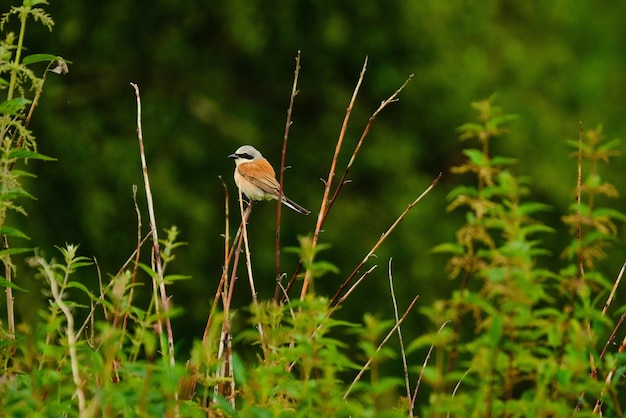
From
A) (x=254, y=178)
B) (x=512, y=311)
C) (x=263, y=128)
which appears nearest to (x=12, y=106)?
(x=512, y=311)

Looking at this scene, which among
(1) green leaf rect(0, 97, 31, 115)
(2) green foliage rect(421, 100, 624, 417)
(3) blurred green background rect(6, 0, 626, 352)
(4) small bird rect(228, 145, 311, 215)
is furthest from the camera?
(3) blurred green background rect(6, 0, 626, 352)

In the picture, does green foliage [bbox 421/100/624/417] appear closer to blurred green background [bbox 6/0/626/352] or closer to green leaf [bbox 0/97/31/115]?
green leaf [bbox 0/97/31/115]

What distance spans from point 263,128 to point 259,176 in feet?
24.5

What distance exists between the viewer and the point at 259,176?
30.4ft

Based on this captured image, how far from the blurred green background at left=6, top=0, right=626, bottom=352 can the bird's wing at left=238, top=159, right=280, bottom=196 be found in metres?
5.57

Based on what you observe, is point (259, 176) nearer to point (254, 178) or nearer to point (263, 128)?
point (254, 178)

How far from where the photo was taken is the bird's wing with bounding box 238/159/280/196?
9266 mm

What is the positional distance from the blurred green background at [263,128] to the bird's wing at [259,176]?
18.3ft

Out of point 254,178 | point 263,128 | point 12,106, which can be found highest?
→ point 12,106

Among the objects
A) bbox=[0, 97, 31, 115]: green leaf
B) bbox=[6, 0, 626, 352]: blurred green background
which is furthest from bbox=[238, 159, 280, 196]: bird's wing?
bbox=[6, 0, 626, 352]: blurred green background

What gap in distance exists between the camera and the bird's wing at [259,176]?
927 cm

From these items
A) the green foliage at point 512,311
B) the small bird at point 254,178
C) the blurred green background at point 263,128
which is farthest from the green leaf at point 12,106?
the blurred green background at point 263,128

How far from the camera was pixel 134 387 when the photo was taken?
10.5 feet

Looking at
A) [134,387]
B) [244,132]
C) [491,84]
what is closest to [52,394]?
[134,387]
